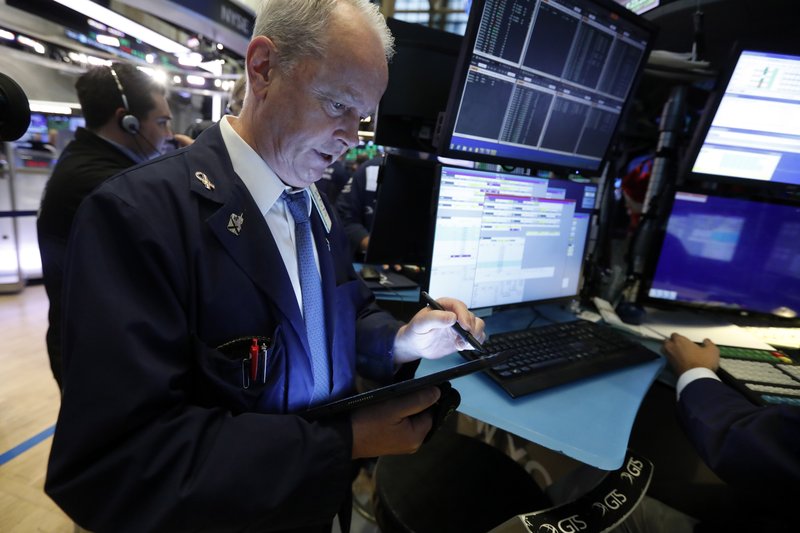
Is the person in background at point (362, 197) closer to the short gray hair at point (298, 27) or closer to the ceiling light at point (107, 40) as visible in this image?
the short gray hair at point (298, 27)

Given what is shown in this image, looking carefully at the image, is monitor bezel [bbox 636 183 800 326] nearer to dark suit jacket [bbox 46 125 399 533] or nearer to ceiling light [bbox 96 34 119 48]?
dark suit jacket [bbox 46 125 399 533]

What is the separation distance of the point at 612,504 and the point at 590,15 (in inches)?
55.0

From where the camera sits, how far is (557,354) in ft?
3.76

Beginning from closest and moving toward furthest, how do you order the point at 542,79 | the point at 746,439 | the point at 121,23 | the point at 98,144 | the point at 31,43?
the point at 746,439
the point at 542,79
the point at 98,144
the point at 121,23
the point at 31,43

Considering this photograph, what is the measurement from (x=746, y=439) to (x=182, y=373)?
122 cm

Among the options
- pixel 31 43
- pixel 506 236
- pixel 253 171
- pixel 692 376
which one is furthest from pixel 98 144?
pixel 31 43

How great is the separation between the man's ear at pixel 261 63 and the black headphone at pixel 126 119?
1490mm

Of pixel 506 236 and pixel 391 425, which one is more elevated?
pixel 506 236

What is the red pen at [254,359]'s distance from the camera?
680mm

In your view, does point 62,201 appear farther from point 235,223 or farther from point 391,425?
point 391,425

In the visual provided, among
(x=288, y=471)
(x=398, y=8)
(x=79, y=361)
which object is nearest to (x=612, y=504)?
(x=288, y=471)

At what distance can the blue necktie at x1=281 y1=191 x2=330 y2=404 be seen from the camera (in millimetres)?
821

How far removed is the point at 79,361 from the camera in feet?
1.75

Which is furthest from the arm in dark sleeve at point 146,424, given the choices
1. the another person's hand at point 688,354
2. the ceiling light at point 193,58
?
the ceiling light at point 193,58
